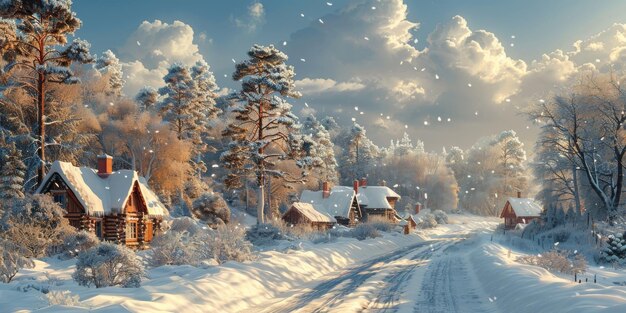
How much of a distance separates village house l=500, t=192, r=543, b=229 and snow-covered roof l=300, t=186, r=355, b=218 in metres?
26.4

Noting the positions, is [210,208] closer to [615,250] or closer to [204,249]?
[204,249]

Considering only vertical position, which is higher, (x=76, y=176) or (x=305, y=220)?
(x=76, y=176)

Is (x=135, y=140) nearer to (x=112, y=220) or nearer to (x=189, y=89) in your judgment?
(x=189, y=89)

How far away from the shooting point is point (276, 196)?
67125mm

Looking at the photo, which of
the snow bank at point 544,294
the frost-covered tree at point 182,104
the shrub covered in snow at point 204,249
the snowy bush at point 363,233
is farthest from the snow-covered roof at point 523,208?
the shrub covered in snow at point 204,249

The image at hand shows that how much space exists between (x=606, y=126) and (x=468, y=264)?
2147 cm

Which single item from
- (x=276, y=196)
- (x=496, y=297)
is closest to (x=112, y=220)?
(x=496, y=297)

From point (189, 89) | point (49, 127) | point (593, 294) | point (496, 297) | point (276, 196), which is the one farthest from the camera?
point (276, 196)

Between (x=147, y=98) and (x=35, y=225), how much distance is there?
4034 cm

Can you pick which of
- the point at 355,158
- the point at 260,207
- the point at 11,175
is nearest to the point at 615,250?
the point at 260,207

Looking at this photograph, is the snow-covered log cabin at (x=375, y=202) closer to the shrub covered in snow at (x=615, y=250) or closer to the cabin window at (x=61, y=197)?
the shrub covered in snow at (x=615, y=250)

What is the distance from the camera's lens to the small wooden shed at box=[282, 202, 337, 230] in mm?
52125

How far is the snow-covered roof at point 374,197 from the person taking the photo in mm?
76312

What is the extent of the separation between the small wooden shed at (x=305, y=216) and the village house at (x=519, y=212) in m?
33.4
